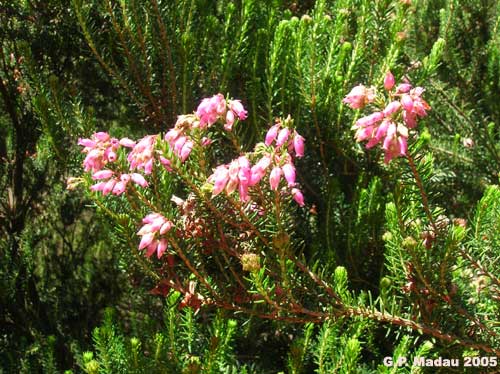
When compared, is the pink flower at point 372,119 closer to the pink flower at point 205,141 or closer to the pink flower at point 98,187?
the pink flower at point 205,141

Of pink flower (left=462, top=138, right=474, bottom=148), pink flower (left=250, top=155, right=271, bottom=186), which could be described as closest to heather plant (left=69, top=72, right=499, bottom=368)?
pink flower (left=250, top=155, right=271, bottom=186)

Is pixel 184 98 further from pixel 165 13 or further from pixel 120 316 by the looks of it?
pixel 120 316

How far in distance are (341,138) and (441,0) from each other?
5.56 feet

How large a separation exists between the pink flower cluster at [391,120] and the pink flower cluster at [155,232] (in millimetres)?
607

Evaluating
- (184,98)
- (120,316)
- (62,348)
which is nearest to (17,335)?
(62,348)

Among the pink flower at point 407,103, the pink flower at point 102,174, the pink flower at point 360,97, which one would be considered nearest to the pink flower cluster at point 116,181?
the pink flower at point 102,174

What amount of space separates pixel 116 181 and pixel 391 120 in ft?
2.67

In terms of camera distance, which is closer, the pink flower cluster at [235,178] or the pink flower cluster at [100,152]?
the pink flower cluster at [235,178]

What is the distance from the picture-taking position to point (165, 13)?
7.35ft

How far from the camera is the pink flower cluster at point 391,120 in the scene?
1371 mm

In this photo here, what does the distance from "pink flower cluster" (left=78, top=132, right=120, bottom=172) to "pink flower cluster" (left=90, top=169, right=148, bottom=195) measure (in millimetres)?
27

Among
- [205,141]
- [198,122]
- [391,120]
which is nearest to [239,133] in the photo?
[205,141]

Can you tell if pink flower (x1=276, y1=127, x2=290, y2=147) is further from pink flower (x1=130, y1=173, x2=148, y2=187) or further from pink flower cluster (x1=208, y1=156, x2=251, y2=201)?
pink flower (x1=130, y1=173, x2=148, y2=187)

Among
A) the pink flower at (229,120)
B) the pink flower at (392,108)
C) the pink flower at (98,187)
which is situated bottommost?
the pink flower at (98,187)
